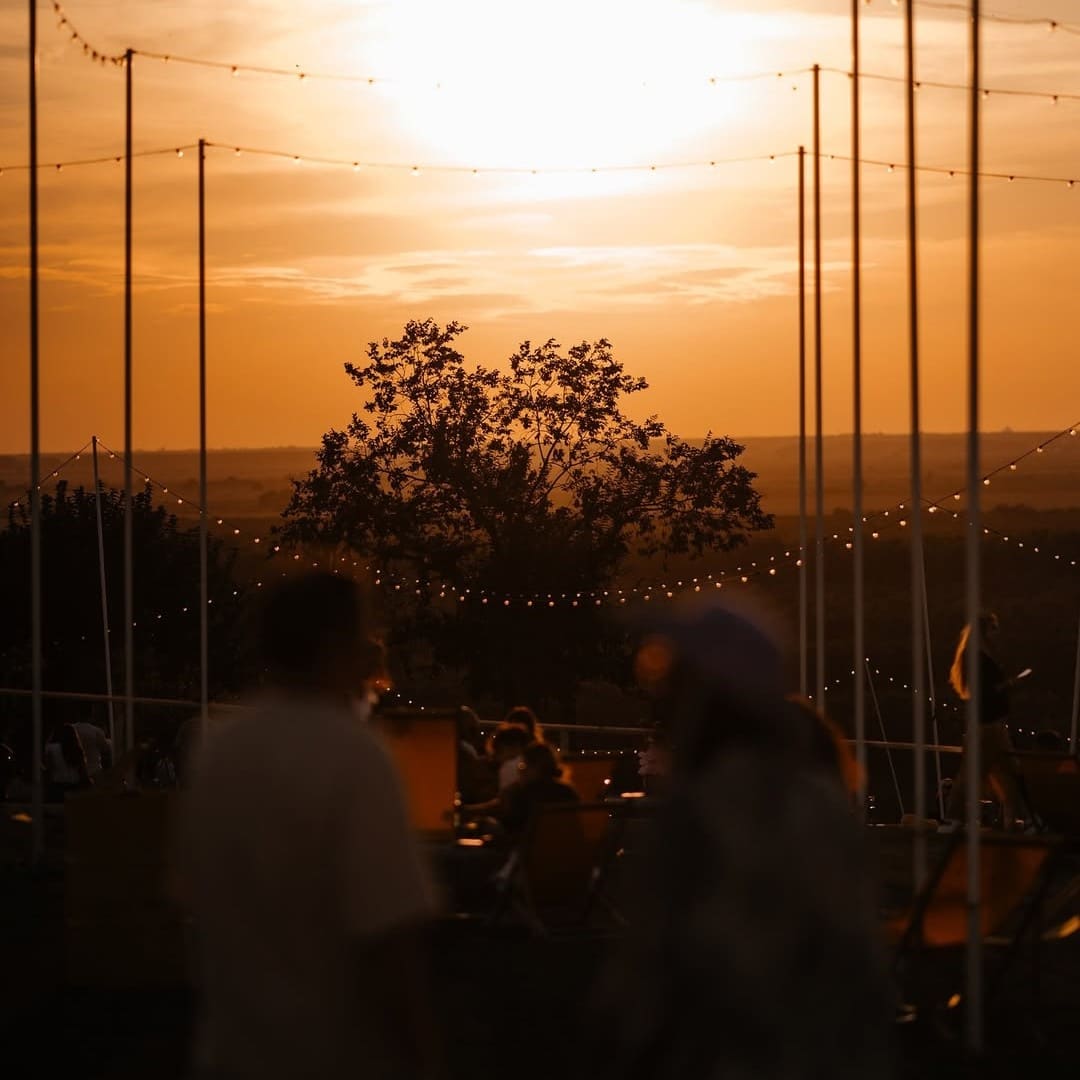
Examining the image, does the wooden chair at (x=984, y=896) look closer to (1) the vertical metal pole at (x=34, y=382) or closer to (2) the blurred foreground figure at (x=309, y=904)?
(2) the blurred foreground figure at (x=309, y=904)

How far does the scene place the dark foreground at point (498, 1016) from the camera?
6344 millimetres

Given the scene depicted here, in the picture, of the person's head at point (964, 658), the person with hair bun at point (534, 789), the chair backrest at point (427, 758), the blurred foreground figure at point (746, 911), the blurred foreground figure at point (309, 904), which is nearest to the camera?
the blurred foreground figure at point (746, 911)

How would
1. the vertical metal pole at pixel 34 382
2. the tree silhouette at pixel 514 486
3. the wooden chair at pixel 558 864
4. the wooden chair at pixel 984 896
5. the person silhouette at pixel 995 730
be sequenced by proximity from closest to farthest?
the wooden chair at pixel 984 896, the wooden chair at pixel 558 864, the vertical metal pole at pixel 34 382, the person silhouette at pixel 995 730, the tree silhouette at pixel 514 486

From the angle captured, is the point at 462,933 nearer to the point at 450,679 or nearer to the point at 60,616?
the point at 60,616

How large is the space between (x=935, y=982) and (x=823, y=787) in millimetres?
5216

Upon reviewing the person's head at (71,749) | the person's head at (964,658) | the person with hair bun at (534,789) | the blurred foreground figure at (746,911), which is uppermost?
the blurred foreground figure at (746,911)

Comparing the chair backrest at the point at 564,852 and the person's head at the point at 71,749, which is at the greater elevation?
the chair backrest at the point at 564,852

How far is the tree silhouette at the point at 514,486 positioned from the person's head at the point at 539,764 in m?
25.7

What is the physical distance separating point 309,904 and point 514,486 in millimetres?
33224

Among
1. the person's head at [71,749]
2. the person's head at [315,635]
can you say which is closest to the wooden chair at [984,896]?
the person's head at [315,635]

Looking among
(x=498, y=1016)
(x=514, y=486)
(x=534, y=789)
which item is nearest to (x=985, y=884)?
(x=498, y=1016)

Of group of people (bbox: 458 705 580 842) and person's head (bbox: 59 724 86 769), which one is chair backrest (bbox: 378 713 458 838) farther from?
person's head (bbox: 59 724 86 769)

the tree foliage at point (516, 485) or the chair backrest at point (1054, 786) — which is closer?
the chair backrest at point (1054, 786)

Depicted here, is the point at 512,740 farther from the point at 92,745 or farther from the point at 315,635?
the point at 92,745
